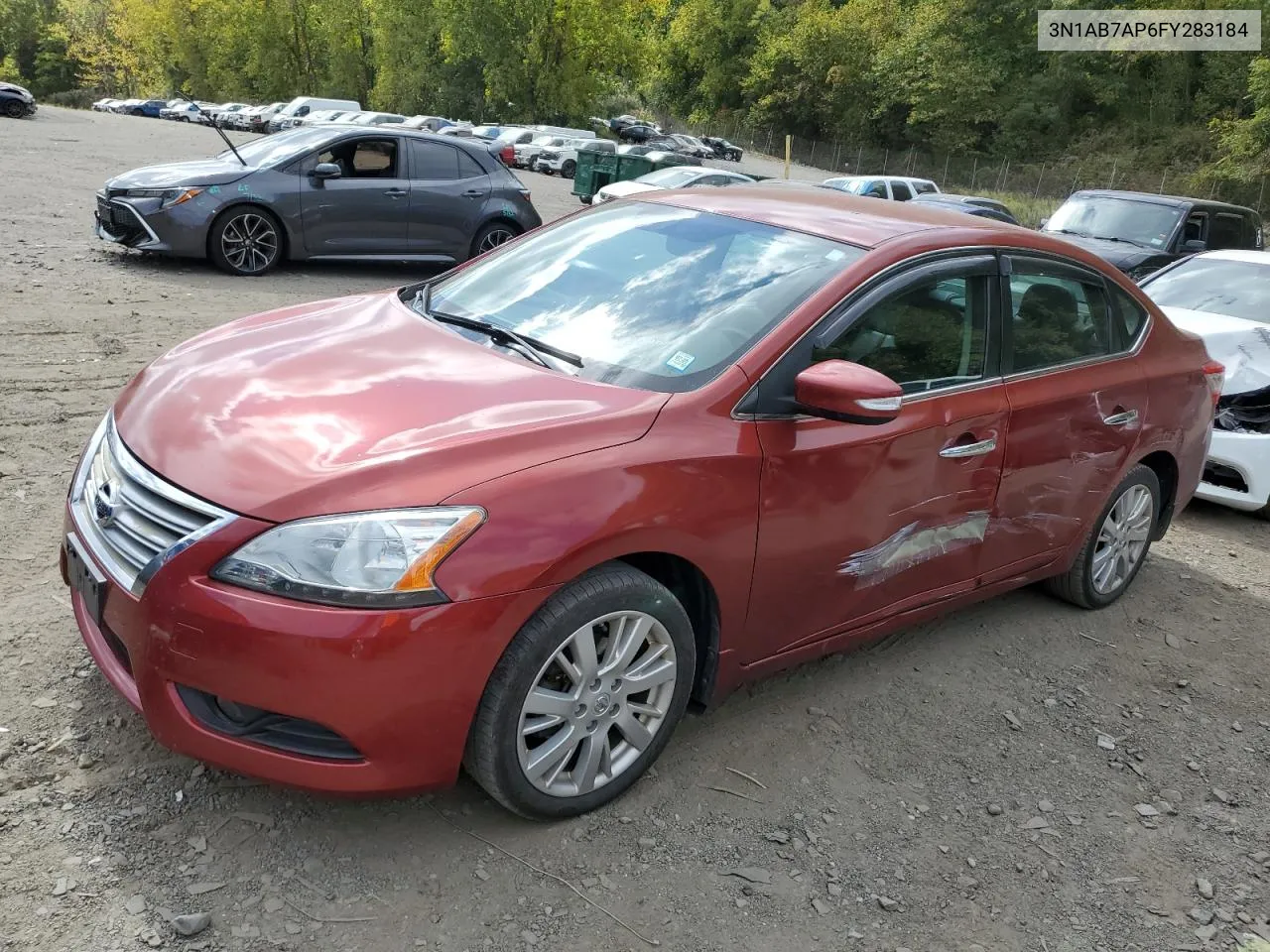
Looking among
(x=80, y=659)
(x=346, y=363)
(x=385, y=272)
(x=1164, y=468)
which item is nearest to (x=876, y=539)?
(x=346, y=363)

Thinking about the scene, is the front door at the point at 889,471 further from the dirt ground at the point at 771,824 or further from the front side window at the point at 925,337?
the dirt ground at the point at 771,824

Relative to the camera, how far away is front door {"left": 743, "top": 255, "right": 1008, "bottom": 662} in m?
3.04

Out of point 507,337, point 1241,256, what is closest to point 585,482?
point 507,337

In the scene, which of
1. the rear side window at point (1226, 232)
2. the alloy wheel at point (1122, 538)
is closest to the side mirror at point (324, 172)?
the alloy wheel at point (1122, 538)

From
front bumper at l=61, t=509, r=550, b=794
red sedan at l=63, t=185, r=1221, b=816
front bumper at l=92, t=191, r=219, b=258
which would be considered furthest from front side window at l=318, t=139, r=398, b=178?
front bumper at l=61, t=509, r=550, b=794

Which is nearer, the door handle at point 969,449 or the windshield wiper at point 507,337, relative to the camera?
the windshield wiper at point 507,337

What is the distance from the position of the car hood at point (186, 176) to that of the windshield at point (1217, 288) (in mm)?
7808

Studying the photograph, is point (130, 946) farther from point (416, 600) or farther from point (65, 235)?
point (65, 235)

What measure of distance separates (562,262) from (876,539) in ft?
4.74

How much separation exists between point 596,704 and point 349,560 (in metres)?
0.78

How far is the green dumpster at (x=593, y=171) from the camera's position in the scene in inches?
956

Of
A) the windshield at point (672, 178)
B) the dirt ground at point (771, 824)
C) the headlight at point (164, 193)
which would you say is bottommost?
the dirt ground at point (771, 824)

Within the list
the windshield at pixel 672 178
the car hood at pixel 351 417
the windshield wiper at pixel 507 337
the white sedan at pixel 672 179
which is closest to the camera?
the car hood at pixel 351 417

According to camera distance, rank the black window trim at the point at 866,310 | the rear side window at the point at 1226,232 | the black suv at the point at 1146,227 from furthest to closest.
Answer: the rear side window at the point at 1226,232
the black suv at the point at 1146,227
the black window trim at the point at 866,310
